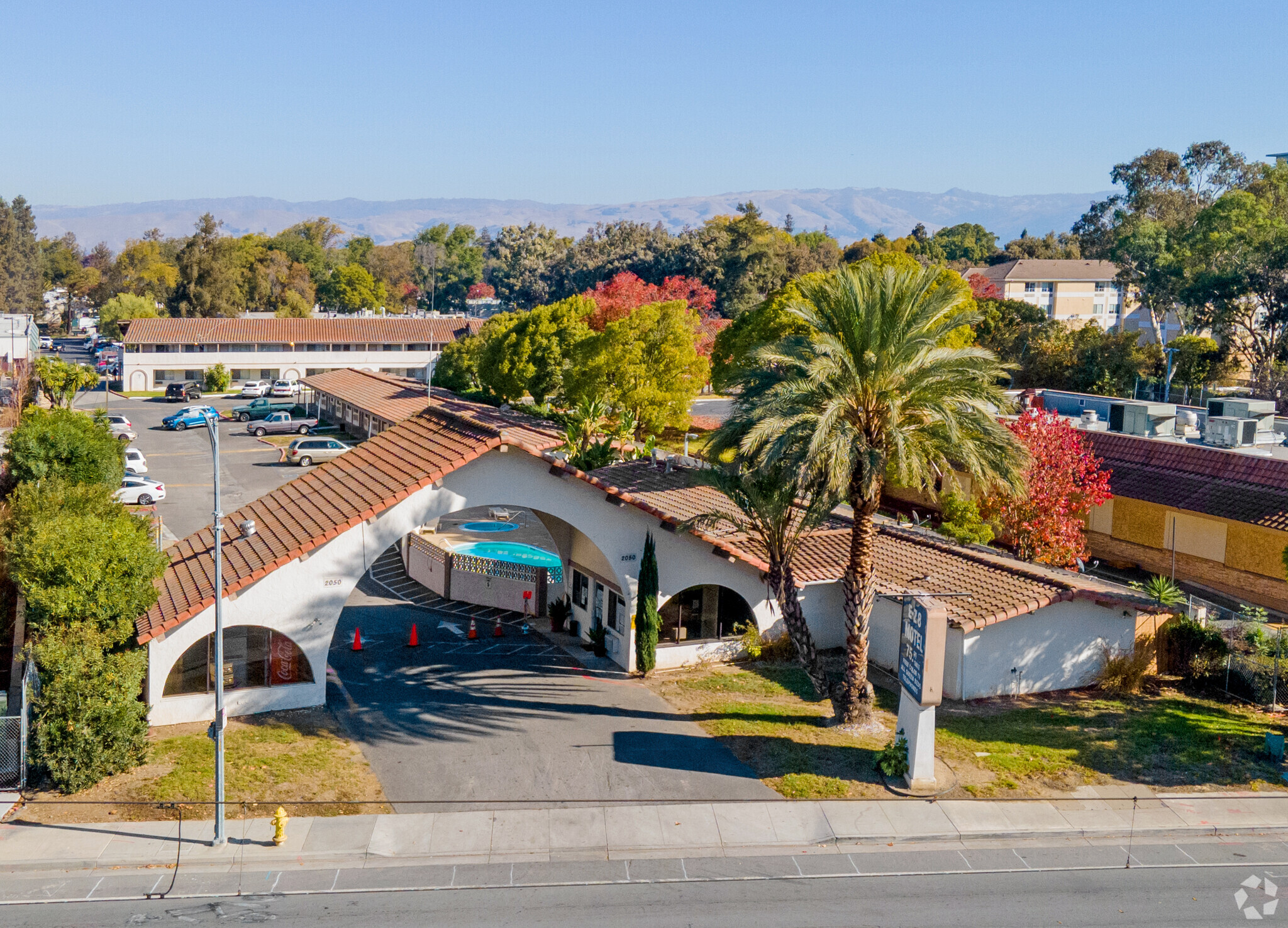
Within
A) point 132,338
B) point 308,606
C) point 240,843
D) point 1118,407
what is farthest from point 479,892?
point 132,338

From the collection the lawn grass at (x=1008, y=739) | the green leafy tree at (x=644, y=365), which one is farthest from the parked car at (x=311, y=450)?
the lawn grass at (x=1008, y=739)

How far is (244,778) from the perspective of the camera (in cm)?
2092

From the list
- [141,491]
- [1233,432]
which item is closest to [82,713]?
[141,491]

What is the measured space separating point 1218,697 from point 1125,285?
68.6 m

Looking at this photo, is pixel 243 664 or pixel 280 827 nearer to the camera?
pixel 280 827

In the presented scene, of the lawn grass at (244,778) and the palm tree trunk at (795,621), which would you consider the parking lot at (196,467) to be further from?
the palm tree trunk at (795,621)

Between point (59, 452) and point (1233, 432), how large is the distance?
39.9 m

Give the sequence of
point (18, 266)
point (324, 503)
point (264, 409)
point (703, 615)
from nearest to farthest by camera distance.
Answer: point (324, 503) → point (703, 615) → point (264, 409) → point (18, 266)

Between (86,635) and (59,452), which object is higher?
(59,452)

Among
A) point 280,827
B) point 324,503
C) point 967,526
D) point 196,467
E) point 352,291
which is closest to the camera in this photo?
point 280,827

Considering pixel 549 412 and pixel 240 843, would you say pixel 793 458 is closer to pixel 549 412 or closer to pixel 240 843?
pixel 240 843

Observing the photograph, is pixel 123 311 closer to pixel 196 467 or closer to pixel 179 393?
pixel 179 393

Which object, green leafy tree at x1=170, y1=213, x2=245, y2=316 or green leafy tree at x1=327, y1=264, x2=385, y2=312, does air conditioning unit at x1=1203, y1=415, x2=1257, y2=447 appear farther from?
green leafy tree at x1=327, y1=264, x2=385, y2=312

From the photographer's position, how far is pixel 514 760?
22.3 meters
